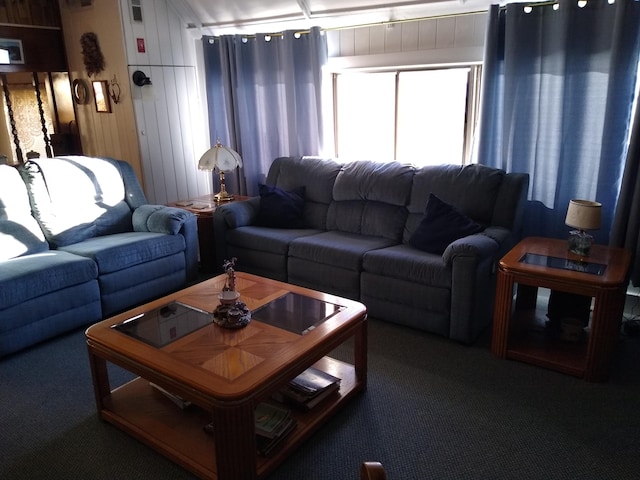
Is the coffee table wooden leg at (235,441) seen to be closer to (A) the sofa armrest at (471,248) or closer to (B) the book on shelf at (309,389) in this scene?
(B) the book on shelf at (309,389)

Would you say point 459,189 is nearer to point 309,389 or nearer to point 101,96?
point 309,389

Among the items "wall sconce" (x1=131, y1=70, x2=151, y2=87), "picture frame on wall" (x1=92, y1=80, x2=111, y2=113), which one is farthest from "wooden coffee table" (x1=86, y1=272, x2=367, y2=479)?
"picture frame on wall" (x1=92, y1=80, x2=111, y2=113)

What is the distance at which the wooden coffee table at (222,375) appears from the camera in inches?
70.2

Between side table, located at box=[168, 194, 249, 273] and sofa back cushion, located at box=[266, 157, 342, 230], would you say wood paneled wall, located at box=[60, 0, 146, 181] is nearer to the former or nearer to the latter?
side table, located at box=[168, 194, 249, 273]

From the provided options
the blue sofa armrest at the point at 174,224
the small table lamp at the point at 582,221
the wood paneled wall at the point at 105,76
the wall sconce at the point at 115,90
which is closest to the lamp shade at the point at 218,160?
the blue sofa armrest at the point at 174,224

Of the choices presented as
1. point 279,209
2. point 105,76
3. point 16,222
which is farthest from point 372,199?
point 105,76

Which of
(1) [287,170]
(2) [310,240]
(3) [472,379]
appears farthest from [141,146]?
(3) [472,379]

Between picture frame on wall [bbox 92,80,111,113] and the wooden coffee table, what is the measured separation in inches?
110

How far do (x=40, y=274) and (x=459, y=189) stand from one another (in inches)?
105

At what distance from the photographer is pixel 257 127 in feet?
15.5

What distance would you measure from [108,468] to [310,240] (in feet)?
6.42

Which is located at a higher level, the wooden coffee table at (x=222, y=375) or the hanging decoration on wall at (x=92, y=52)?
the hanging decoration on wall at (x=92, y=52)

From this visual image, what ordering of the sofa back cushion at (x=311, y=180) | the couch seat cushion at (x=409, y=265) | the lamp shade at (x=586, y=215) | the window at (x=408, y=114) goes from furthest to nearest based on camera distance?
the sofa back cushion at (x=311, y=180) < the window at (x=408, y=114) < the couch seat cushion at (x=409, y=265) < the lamp shade at (x=586, y=215)

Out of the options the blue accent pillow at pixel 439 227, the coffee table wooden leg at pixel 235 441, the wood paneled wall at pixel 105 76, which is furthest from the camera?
the wood paneled wall at pixel 105 76
